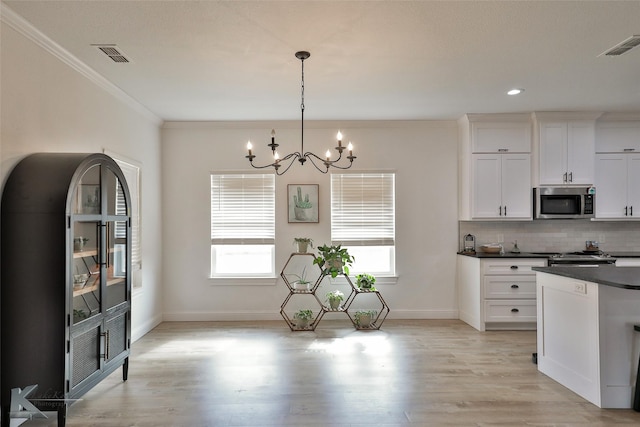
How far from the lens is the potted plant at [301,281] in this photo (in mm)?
5191

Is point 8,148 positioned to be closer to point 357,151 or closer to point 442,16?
Result: point 442,16

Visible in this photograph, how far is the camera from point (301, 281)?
5195 mm

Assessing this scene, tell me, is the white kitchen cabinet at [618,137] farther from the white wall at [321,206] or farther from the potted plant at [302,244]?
the potted plant at [302,244]

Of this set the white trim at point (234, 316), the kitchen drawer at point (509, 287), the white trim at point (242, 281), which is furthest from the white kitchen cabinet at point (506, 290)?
the white trim at point (242, 281)

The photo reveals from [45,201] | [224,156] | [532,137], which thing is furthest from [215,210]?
[532,137]

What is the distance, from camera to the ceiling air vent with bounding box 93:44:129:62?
10.1ft

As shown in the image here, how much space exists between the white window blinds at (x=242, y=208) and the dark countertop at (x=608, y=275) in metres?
3.35

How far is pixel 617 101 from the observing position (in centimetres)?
465

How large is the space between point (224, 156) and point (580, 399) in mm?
4678

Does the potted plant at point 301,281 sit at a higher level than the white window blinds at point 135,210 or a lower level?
lower

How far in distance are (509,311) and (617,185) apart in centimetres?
226

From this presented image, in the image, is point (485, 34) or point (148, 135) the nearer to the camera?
point (485, 34)

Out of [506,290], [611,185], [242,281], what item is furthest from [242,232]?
[611,185]

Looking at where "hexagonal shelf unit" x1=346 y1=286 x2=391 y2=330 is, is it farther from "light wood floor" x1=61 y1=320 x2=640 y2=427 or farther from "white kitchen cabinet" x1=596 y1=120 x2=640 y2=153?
"white kitchen cabinet" x1=596 y1=120 x2=640 y2=153
